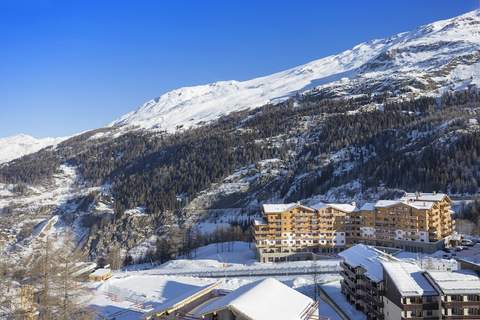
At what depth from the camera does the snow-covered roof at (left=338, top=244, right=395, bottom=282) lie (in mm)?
47400

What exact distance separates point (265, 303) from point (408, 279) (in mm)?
17328

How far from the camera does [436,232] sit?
8281cm

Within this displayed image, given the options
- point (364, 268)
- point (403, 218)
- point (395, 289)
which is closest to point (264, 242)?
point (403, 218)

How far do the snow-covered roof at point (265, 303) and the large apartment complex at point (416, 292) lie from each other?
11.2 meters

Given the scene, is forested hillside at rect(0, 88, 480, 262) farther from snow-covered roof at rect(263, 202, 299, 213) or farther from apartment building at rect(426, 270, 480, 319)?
apartment building at rect(426, 270, 480, 319)

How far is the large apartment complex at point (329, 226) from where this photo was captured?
8738 centimetres

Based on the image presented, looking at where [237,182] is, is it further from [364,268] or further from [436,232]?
[364,268]

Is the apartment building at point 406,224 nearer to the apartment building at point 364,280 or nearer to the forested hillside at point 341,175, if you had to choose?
the apartment building at point 364,280

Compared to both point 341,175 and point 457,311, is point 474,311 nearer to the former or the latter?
point 457,311

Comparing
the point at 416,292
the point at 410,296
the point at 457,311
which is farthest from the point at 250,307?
the point at 457,311

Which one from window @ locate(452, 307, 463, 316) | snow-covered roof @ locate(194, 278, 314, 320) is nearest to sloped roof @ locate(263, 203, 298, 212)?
window @ locate(452, 307, 463, 316)

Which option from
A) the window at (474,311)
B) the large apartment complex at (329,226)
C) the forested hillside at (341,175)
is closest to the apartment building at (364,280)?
the window at (474,311)

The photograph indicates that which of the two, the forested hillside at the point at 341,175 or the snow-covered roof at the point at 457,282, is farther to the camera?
the forested hillside at the point at 341,175

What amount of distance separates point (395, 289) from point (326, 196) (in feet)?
343
